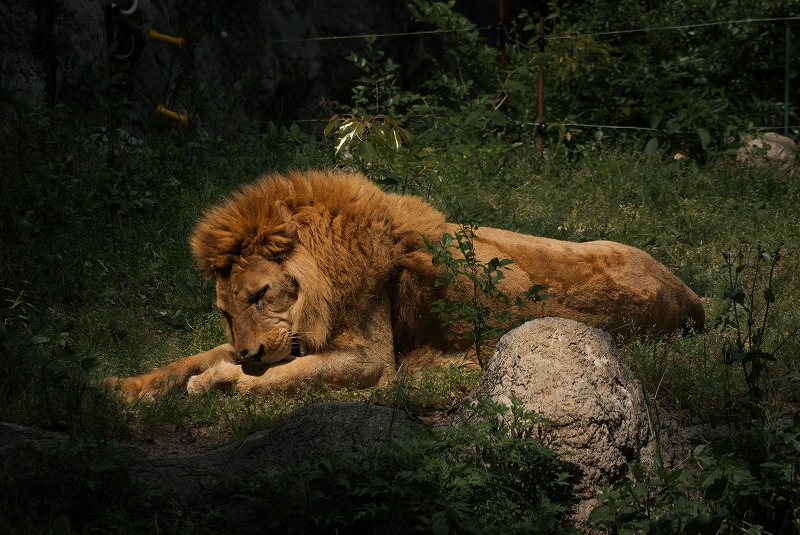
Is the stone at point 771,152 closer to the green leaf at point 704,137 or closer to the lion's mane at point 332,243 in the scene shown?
the green leaf at point 704,137

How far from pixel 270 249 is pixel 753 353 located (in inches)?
101

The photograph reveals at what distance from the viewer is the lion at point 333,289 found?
5.53 m

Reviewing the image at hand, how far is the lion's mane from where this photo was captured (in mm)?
5547

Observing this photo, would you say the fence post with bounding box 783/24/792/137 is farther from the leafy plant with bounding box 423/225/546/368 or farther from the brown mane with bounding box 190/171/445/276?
the brown mane with bounding box 190/171/445/276

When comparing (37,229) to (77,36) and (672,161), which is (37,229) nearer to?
(77,36)

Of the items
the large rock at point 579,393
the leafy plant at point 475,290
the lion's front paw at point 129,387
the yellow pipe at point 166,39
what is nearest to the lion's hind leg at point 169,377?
the lion's front paw at point 129,387

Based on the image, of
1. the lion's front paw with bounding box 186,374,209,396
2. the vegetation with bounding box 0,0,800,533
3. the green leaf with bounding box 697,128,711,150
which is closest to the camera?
the vegetation with bounding box 0,0,800,533

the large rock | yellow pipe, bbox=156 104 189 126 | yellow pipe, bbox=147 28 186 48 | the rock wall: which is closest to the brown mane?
the large rock

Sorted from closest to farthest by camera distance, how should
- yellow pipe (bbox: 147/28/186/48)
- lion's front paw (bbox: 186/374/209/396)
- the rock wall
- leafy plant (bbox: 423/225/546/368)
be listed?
leafy plant (bbox: 423/225/546/368), lion's front paw (bbox: 186/374/209/396), the rock wall, yellow pipe (bbox: 147/28/186/48)

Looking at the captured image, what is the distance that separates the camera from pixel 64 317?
616cm

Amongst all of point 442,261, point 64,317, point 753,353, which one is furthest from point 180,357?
point 753,353

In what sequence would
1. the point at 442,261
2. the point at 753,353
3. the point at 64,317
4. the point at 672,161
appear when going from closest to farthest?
the point at 753,353, the point at 442,261, the point at 64,317, the point at 672,161

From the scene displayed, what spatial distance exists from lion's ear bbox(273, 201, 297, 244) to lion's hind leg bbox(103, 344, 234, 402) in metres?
0.76

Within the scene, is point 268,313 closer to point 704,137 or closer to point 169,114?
point 169,114
